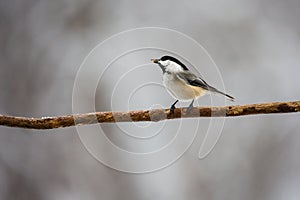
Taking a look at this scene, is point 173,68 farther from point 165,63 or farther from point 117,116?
point 117,116

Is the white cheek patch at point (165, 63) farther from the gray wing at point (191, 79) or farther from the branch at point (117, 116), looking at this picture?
the branch at point (117, 116)

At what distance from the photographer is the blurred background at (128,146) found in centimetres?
129

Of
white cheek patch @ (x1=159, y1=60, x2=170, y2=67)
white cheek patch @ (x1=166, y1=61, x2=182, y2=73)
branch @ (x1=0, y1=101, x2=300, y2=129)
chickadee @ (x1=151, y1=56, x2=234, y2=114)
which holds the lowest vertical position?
branch @ (x1=0, y1=101, x2=300, y2=129)

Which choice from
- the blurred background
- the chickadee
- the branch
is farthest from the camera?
the blurred background

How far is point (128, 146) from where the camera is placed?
4.09 feet

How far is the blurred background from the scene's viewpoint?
1295mm

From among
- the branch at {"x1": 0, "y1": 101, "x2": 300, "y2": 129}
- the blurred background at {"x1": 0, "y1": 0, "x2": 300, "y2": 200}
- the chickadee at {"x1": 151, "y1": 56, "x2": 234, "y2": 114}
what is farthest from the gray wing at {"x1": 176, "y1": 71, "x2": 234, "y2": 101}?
the blurred background at {"x1": 0, "y1": 0, "x2": 300, "y2": 200}

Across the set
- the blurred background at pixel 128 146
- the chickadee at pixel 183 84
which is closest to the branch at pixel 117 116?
the chickadee at pixel 183 84

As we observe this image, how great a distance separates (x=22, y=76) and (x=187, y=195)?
66cm

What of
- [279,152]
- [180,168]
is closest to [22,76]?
[180,168]

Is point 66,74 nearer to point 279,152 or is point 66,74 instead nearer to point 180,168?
point 180,168

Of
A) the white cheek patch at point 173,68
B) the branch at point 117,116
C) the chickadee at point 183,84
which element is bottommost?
the branch at point 117,116

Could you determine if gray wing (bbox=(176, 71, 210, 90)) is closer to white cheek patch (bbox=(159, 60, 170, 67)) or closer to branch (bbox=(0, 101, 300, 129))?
white cheek patch (bbox=(159, 60, 170, 67))

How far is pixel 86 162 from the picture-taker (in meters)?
1.35
